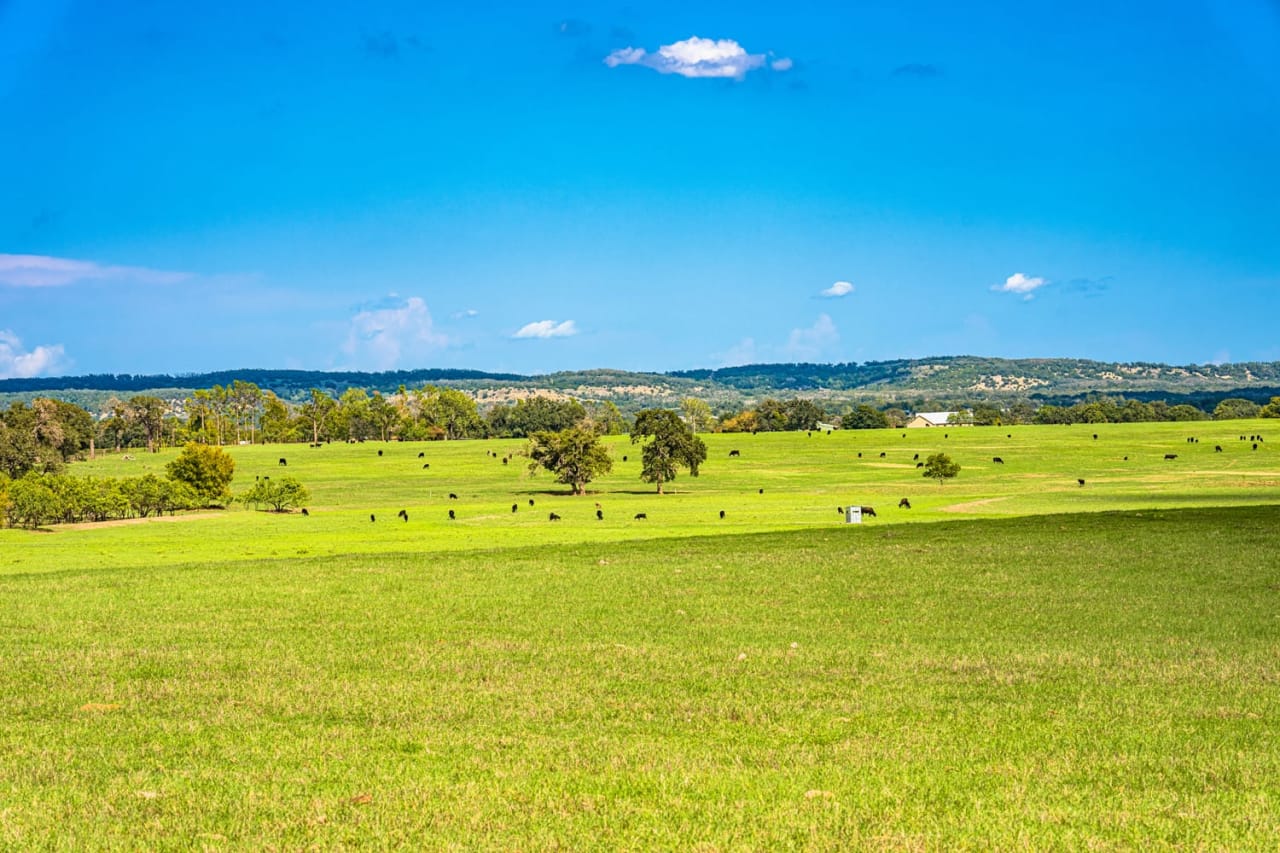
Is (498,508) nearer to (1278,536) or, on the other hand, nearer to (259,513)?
(259,513)

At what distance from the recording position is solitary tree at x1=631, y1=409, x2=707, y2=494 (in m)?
95.6

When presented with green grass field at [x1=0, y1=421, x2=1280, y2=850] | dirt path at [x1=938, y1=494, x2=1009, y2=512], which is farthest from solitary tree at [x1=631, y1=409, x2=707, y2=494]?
green grass field at [x1=0, y1=421, x2=1280, y2=850]

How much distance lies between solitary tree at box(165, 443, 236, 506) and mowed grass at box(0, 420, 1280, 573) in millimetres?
6615

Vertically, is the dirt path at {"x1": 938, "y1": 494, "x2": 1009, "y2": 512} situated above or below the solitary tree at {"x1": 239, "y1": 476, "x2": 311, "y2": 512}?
below

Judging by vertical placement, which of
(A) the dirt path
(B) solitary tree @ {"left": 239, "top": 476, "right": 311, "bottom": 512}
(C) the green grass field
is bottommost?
(A) the dirt path

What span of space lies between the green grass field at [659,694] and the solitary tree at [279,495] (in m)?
40.6

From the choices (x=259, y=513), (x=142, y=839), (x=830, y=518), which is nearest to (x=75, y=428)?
(x=259, y=513)

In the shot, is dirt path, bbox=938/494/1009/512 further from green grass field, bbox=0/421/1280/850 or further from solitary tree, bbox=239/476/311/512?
solitary tree, bbox=239/476/311/512

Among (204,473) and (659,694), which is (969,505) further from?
(659,694)

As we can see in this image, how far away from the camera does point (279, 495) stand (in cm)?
8256

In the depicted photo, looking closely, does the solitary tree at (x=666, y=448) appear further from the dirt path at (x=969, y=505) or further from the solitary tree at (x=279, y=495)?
the solitary tree at (x=279, y=495)

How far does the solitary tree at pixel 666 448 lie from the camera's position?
9556 cm

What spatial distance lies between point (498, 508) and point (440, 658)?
60016 millimetres

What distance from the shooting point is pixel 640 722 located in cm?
1441
